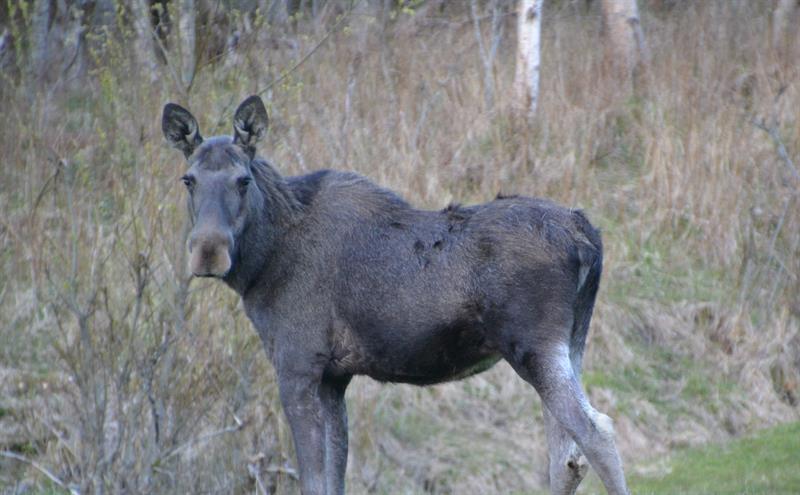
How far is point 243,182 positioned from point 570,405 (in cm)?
235

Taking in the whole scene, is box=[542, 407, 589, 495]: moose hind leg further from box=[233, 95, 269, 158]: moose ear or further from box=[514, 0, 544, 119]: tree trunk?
box=[514, 0, 544, 119]: tree trunk

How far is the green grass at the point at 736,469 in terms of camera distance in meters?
10.0

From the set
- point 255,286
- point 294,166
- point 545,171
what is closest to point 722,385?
point 545,171

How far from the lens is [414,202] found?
14250 millimetres

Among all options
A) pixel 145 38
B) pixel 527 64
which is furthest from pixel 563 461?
pixel 527 64

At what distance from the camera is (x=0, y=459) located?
11031 millimetres

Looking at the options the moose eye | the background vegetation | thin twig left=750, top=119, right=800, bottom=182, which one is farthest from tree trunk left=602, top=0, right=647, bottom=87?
the moose eye

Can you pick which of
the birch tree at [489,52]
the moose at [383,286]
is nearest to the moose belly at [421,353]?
the moose at [383,286]

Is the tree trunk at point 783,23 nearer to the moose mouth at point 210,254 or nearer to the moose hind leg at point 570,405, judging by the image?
the moose hind leg at point 570,405

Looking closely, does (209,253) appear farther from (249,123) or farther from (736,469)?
(736,469)

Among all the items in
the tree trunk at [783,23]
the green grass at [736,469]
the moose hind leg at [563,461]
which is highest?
the moose hind leg at [563,461]

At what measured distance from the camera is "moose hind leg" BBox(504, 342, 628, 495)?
6.52 m

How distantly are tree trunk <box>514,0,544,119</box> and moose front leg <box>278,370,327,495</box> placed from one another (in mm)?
9998

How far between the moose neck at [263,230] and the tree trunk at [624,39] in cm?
1143
